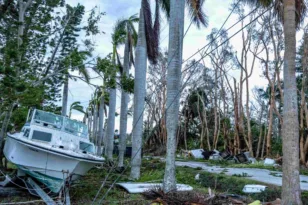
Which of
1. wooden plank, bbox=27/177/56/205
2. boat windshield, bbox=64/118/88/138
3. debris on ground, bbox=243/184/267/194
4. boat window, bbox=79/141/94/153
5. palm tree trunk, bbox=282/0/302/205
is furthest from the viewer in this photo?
boat windshield, bbox=64/118/88/138

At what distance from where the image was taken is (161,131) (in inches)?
1507

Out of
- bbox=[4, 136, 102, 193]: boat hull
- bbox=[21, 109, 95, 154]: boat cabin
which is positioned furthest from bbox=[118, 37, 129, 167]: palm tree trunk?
bbox=[4, 136, 102, 193]: boat hull

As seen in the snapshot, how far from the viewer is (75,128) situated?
1265 centimetres

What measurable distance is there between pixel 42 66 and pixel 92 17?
292cm

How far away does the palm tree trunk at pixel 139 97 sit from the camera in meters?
13.7

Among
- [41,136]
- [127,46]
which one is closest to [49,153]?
[41,136]

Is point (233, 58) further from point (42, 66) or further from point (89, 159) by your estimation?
point (89, 159)

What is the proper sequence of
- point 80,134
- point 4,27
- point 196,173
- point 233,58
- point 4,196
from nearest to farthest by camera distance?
1. point 4,196
2. point 80,134
3. point 4,27
4. point 196,173
5. point 233,58

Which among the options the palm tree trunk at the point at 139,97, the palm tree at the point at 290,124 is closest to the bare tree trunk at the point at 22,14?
the palm tree trunk at the point at 139,97

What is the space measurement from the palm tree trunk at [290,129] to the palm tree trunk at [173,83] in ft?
9.01

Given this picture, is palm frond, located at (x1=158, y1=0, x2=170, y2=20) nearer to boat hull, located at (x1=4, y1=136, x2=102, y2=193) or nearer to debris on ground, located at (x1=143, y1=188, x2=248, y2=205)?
boat hull, located at (x1=4, y1=136, x2=102, y2=193)

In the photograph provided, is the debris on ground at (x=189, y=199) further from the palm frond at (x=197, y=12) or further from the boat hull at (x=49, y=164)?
the palm frond at (x=197, y=12)

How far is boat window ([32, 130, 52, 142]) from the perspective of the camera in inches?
423

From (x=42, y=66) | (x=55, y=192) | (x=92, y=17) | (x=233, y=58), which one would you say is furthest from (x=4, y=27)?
(x=233, y=58)
